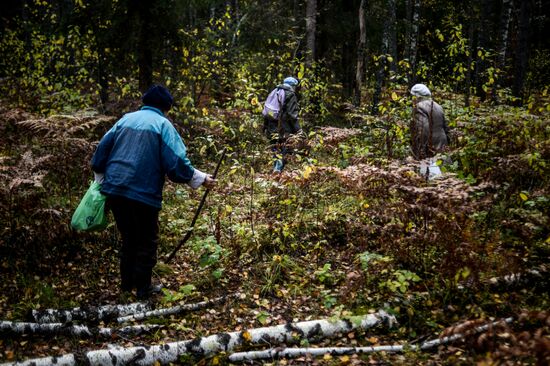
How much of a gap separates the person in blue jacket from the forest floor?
56 cm

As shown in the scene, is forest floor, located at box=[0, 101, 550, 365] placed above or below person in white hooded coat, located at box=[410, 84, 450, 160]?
below

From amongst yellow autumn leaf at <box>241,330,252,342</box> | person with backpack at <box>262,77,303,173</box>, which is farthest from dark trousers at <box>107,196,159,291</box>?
person with backpack at <box>262,77,303,173</box>

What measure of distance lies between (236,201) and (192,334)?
3.84 metres

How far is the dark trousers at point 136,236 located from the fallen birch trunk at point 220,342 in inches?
46.6

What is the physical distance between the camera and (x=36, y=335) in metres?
4.20

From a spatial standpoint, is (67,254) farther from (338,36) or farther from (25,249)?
(338,36)

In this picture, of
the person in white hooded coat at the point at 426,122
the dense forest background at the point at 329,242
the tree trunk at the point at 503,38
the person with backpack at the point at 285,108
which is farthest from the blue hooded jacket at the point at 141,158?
the tree trunk at the point at 503,38

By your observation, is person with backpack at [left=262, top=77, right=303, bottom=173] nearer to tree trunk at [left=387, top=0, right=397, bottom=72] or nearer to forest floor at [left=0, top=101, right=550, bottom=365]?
forest floor at [left=0, top=101, right=550, bottom=365]

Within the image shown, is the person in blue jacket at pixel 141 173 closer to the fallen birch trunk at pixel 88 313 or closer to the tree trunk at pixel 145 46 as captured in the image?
the fallen birch trunk at pixel 88 313

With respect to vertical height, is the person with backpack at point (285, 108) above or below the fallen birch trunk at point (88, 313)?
above

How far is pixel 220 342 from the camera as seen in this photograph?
407 centimetres

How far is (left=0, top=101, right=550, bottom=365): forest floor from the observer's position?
411 centimetres

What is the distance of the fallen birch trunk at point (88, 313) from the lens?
4418mm

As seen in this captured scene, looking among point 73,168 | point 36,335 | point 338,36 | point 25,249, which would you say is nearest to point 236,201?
point 73,168
